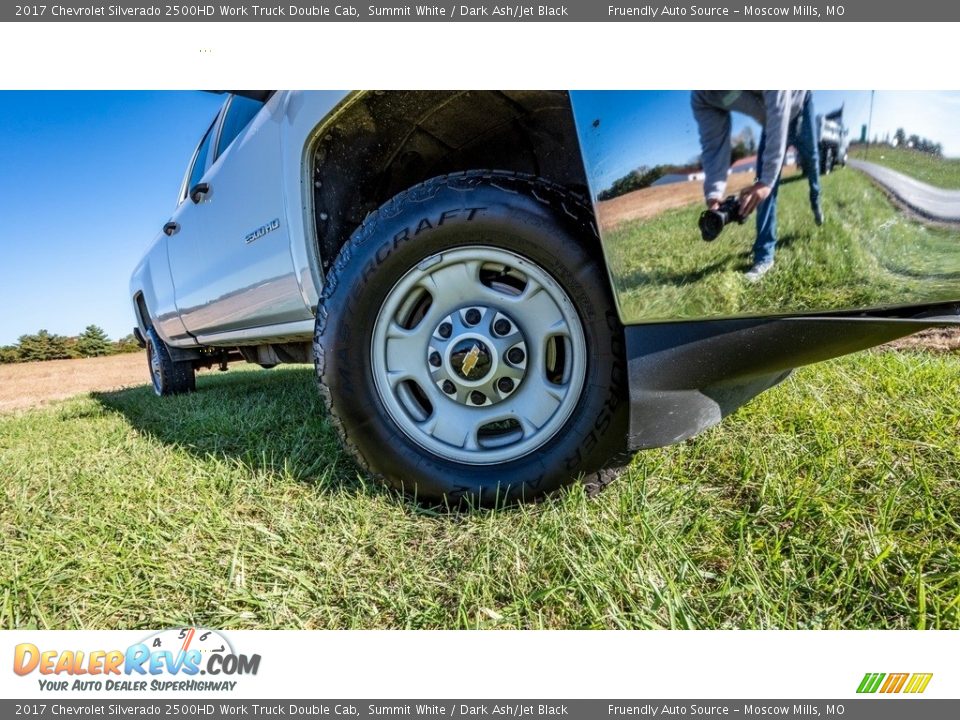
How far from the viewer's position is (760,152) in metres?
0.83

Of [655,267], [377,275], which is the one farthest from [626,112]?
[377,275]

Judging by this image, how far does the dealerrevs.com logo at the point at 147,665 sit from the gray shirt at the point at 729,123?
122 cm

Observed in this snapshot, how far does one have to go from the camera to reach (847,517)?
107cm

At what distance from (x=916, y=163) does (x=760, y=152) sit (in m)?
0.24

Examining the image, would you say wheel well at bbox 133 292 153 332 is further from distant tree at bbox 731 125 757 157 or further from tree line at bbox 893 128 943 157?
tree line at bbox 893 128 943 157

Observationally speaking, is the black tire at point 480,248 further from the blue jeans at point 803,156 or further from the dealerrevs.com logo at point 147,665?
the dealerrevs.com logo at point 147,665

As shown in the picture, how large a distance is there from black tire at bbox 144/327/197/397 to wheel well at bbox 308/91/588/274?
314 centimetres

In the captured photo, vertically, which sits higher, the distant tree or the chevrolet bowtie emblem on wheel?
the distant tree

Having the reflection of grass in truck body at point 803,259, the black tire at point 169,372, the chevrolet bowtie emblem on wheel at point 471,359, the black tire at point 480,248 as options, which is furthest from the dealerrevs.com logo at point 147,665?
the black tire at point 169,372

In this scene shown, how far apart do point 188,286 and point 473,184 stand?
2.37m

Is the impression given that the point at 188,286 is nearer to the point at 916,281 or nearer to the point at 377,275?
the point at 377,275

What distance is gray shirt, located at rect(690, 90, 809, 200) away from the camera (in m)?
0.81

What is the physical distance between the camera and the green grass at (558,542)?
91 cm

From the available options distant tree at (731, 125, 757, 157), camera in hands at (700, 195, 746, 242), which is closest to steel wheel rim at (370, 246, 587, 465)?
camera in hands at (700, 195, 746, 242)
